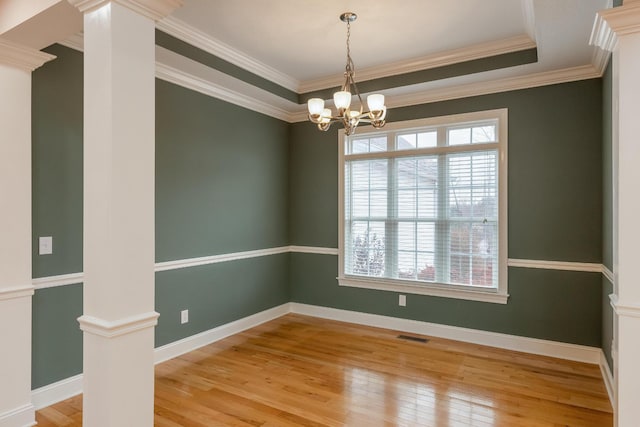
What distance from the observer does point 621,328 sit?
1792mm

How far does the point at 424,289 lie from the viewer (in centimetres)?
431

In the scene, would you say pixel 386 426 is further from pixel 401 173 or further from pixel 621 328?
pixel 401 173

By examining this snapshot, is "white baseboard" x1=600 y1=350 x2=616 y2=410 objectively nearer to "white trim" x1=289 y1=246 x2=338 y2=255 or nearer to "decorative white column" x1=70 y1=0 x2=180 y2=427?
"white trim" x1=289 y1=246 x2=338 y2=255

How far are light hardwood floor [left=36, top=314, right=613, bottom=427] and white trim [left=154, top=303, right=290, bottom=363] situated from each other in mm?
83

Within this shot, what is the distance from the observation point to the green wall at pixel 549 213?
139 inches

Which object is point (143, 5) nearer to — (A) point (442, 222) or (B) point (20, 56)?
(B) point (20, 56)

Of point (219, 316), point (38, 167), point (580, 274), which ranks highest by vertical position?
point (38, 167)

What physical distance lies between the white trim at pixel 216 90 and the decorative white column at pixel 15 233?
111cm

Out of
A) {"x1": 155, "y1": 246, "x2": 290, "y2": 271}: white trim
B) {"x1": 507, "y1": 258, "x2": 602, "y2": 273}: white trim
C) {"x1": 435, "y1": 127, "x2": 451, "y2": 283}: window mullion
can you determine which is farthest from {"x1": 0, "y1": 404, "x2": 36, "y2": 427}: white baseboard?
{"x1": 507, "y1": 258, "x2": 602, "y2": 273}: white trim

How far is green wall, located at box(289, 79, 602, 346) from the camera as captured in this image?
3.53 meters

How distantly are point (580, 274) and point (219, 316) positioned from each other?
142 inches

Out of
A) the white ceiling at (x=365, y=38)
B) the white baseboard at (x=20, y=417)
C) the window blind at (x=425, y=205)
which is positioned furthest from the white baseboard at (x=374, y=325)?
the white ceiling at (x=365, y=38)

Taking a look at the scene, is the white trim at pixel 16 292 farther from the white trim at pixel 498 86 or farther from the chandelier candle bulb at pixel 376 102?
the white trim at pixel 498 86

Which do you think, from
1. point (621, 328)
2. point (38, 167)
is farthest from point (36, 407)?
point (621, 328)
